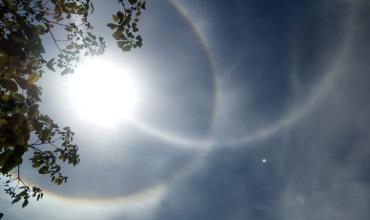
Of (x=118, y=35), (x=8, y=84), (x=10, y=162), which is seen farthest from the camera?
(x=118, y=35)

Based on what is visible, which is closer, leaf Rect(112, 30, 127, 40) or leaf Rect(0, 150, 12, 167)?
leaf Rect(0, 150, 12, 167)

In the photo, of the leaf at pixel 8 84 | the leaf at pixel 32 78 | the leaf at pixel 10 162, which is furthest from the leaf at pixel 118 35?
the leaf at pixel 10 162

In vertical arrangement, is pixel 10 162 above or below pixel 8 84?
below

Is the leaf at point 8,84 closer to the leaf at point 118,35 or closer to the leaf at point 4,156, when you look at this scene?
the leaf at point 4,156

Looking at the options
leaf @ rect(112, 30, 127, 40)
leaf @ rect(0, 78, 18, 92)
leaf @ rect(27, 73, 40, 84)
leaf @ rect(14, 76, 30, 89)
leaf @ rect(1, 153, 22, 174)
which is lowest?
leaf @ rect(1, 153, 22, 174)

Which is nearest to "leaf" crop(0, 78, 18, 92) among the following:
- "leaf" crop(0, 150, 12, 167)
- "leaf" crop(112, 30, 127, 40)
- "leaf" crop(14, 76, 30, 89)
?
"leaf" crop(14, 76, 30, 89)

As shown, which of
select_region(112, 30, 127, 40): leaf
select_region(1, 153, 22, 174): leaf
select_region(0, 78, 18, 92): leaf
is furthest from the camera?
select_region(112, 30, 127, 40): leaf

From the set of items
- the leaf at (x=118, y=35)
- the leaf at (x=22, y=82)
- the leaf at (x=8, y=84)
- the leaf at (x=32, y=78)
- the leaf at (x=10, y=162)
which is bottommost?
the leaf at (x=10, y=162)

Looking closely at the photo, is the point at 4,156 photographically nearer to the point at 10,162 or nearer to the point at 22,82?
the point at 10,162

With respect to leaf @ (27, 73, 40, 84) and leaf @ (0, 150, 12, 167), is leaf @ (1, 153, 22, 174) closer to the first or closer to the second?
leaf @ (0, 150, 12, 167)

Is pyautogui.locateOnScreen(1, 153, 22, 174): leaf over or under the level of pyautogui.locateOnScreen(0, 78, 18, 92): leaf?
under

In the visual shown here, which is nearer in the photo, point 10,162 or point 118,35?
point 10,162

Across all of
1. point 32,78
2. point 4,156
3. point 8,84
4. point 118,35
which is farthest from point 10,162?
point 118,35
